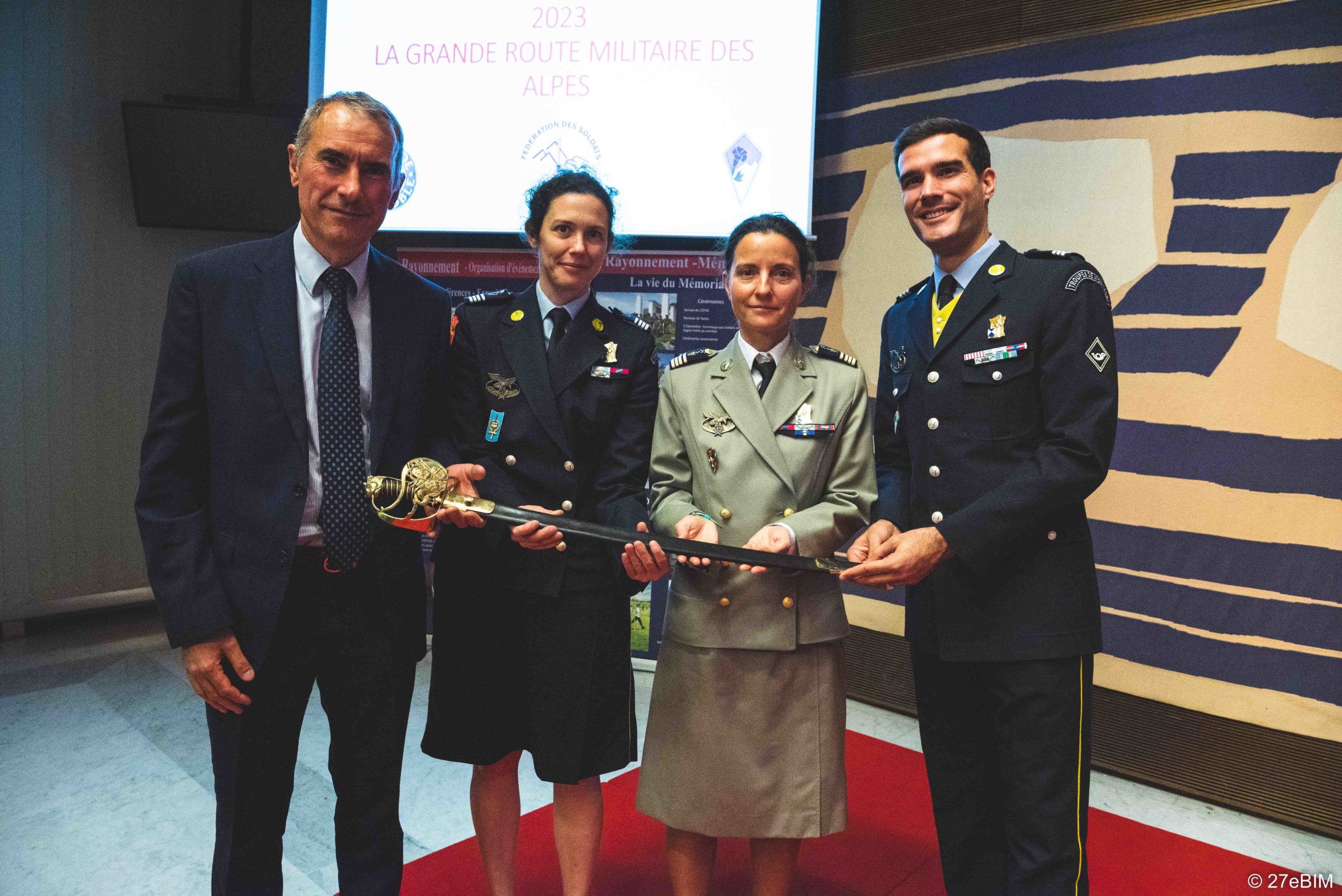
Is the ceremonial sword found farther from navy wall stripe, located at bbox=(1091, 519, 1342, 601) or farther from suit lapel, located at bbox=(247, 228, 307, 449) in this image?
navy wall stripe, located at bbox=(1091, 519, 1342, 601)

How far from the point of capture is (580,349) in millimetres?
1877

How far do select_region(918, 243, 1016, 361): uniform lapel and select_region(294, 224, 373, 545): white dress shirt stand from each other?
1160 millimetres

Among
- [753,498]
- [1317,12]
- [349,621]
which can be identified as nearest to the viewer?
[349,621]

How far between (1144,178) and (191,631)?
315cm

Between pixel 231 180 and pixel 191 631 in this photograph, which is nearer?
pixel 191 631

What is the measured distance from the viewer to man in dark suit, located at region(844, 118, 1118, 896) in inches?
63.6

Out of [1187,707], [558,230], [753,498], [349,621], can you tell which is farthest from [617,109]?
[1187,707]

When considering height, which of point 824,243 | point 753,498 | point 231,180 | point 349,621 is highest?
point 231,180

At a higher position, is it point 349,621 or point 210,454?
point 210,454

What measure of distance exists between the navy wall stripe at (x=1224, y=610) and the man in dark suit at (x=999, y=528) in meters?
1.54

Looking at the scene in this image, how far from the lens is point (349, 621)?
5.31 feet

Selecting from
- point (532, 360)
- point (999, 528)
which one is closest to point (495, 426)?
point (532, 360)

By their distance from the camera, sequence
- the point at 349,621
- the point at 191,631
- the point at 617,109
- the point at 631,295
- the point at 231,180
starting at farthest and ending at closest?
the point at 231,180 → the point at 631,295 → the point at 617,109 → the point at 349,621 → the point at 191,631

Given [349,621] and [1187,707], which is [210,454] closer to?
[349,621]
